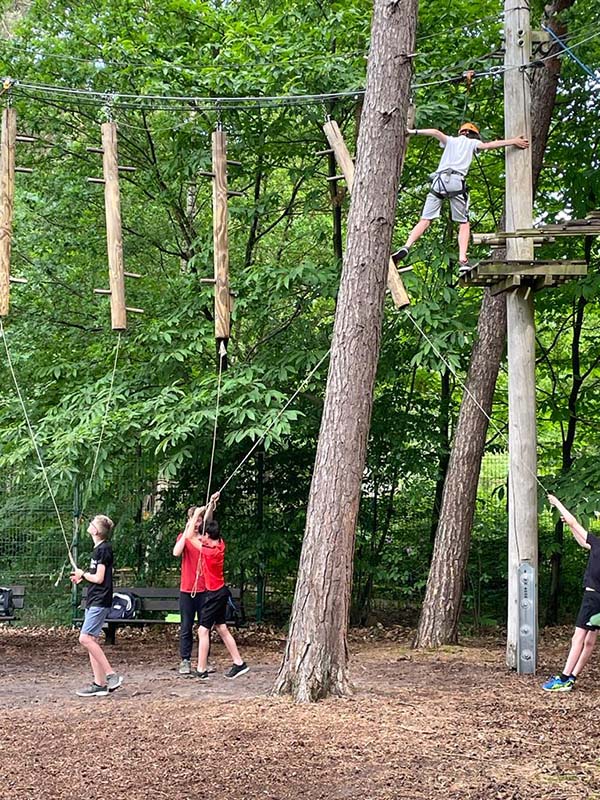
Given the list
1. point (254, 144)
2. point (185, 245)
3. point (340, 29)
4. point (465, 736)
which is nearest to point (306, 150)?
point (254, 144)

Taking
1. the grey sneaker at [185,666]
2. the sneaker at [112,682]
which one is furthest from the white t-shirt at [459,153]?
the sneaker at [112,682]

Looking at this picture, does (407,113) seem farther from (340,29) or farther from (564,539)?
(564,539)

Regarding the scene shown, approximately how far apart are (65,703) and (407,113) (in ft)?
19.4

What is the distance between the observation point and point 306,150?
1155cm

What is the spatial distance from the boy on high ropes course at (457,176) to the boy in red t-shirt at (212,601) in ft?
10.8

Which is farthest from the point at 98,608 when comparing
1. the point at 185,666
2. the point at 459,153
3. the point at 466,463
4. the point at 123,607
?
the point at 459,153

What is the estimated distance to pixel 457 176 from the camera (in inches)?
352

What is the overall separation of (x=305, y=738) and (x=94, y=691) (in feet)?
9.15

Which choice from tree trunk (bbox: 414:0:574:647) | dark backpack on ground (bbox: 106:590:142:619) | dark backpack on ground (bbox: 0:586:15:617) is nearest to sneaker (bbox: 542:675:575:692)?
tree trunk (bbox: 414:0:574:647)

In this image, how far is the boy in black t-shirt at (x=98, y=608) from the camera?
795 centimetres

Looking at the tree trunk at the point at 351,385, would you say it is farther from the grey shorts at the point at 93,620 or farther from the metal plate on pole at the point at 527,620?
the metal plate on pole at the point at 527,620

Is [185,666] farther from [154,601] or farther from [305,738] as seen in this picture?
[305,738]

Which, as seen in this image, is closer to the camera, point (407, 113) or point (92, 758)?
point (92, 758)

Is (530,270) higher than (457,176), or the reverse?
(457,176)
